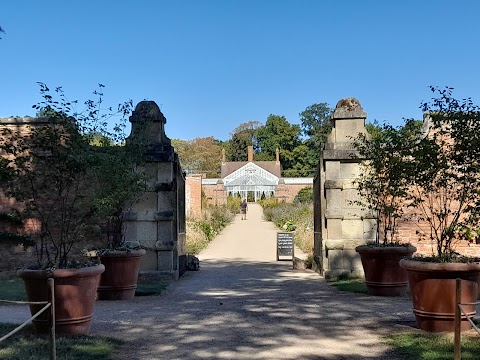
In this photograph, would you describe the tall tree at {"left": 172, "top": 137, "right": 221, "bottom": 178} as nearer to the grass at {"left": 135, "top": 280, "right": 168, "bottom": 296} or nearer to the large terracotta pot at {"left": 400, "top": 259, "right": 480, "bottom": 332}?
the grass at {"left": 135, "top": 280, "right": 168, "bottom": 296}

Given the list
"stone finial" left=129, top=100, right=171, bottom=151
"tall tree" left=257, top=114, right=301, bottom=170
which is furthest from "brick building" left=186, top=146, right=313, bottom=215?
"stone finial" left=129, top=100, right=171, bottom=151

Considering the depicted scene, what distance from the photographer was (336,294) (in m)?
11.1

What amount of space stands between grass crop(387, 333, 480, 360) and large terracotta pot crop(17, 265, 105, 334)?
11.7 ft

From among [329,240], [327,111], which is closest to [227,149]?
[327,111]

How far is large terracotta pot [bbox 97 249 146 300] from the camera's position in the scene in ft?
34.1

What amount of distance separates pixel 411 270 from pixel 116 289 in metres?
5.36

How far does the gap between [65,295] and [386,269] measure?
6.04 meters

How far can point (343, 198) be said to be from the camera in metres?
13.2

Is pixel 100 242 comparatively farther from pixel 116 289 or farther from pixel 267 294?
pixel 267 294

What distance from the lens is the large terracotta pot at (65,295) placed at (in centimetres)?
683

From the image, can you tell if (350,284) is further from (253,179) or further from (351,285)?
(253,179)

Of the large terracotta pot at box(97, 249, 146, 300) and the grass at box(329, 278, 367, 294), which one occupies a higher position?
the large terracotta pot at box(97, 249, 146, 300)

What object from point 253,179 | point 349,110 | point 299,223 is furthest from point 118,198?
point 253,179

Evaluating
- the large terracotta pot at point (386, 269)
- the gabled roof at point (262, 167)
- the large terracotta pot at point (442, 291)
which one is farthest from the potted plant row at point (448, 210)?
the gabled roof at point (262, 167)
